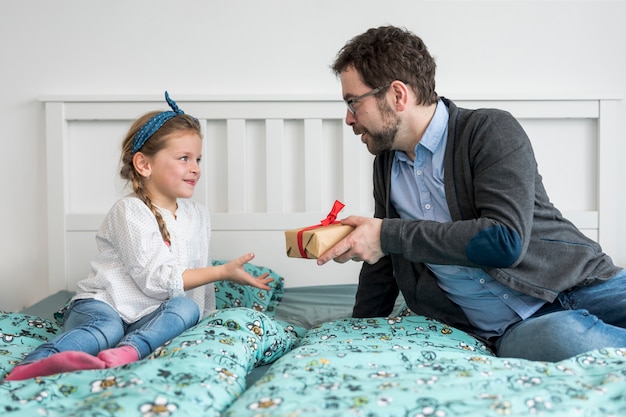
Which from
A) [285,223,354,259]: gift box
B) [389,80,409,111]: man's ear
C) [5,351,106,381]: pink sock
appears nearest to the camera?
[5,351,106,381]: pink sock

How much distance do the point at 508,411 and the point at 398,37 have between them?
2.89ft

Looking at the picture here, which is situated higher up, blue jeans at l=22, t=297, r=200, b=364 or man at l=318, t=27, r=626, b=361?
man at l=318, t=27, r=626, b=361

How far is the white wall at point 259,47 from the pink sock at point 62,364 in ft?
4.40

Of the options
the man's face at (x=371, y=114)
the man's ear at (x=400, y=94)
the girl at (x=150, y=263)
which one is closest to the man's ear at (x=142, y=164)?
the girl at (x=150, y=263)

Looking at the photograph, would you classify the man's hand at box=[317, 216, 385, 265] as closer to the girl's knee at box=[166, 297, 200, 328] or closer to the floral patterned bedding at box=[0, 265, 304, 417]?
the floral patterned bedding at box=[0, 265, 304, 417]

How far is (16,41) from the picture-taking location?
2312 millimetres

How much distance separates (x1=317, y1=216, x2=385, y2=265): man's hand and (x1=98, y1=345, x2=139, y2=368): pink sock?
0.39 metres

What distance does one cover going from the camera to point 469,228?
1309 millimetres

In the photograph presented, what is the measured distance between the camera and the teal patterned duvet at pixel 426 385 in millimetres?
864

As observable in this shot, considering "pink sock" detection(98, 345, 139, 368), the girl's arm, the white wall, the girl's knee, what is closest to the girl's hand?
the girl's arm

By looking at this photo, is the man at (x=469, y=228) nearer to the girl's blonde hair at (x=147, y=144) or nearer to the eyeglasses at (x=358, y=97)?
the eyeglasses at (x=358, y=97)

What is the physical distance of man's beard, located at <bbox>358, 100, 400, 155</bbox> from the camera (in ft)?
4.85

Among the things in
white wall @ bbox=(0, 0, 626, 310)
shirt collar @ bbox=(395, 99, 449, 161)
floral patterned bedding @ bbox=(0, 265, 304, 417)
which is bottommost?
floral patterned bedding @ bbox=(0, 265, 304, 417)

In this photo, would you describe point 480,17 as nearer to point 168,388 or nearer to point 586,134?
point 586,134
